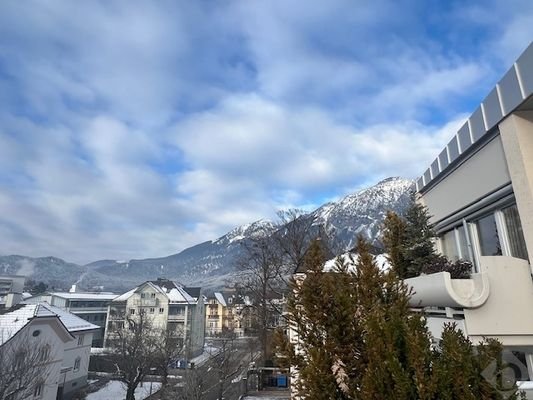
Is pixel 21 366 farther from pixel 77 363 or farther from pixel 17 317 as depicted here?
pixel 77 363

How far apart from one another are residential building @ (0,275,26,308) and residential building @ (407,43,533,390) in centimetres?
3594

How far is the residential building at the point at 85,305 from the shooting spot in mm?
53906

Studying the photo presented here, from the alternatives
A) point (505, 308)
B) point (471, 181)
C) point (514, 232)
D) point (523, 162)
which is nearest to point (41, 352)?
point (471, 181)

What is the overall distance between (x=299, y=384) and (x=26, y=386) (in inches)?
888

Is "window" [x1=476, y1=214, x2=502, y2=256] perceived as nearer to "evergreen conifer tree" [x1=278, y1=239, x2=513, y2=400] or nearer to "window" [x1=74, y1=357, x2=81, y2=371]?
"evergreen conifer tree" [x1=278, y1=239, x2=513, y2=400]

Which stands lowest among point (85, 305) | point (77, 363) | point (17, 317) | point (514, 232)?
point (77, 363)

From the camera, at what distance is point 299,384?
3.29m

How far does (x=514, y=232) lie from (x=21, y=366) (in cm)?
2382

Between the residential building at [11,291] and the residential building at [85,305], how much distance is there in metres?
3.33

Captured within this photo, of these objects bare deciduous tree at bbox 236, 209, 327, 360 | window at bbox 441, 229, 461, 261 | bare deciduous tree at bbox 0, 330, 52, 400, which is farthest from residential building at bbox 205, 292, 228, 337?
window at bbox 441, 229, 461, 261

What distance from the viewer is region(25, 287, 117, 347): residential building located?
53.9m

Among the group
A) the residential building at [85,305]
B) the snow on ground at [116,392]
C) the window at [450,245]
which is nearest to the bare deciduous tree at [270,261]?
the snow on ground at [116,392]

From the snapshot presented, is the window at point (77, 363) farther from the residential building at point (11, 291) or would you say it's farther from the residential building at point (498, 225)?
the residential building at point (498, 225)

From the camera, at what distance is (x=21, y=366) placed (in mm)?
19641
